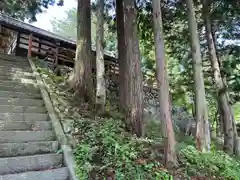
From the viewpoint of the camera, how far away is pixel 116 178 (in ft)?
11.8

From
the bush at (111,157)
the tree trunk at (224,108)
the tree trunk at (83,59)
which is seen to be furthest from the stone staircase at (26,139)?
the tree trunk at (224,108)

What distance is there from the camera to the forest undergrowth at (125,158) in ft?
12.3

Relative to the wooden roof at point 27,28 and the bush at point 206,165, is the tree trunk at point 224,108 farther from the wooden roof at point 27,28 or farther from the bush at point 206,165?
the wooden roof at point 27,28

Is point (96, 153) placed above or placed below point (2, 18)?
below

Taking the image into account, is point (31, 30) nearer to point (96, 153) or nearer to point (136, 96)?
point (136, 96)

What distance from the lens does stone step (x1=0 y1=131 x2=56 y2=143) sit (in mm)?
4047

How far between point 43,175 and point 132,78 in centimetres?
324

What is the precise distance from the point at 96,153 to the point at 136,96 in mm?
2149

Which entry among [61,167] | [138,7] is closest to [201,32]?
[138,7]

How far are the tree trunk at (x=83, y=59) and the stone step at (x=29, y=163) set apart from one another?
129 inches

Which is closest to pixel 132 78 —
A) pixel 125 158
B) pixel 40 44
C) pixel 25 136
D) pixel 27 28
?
pixel 125 158

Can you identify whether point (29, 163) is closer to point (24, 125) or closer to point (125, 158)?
point (24, 125)

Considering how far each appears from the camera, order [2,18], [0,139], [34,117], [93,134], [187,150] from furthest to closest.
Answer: [2,18] → [187,150] → [34,117] → [93,134] → [0,139]

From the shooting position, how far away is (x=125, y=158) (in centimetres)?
403
